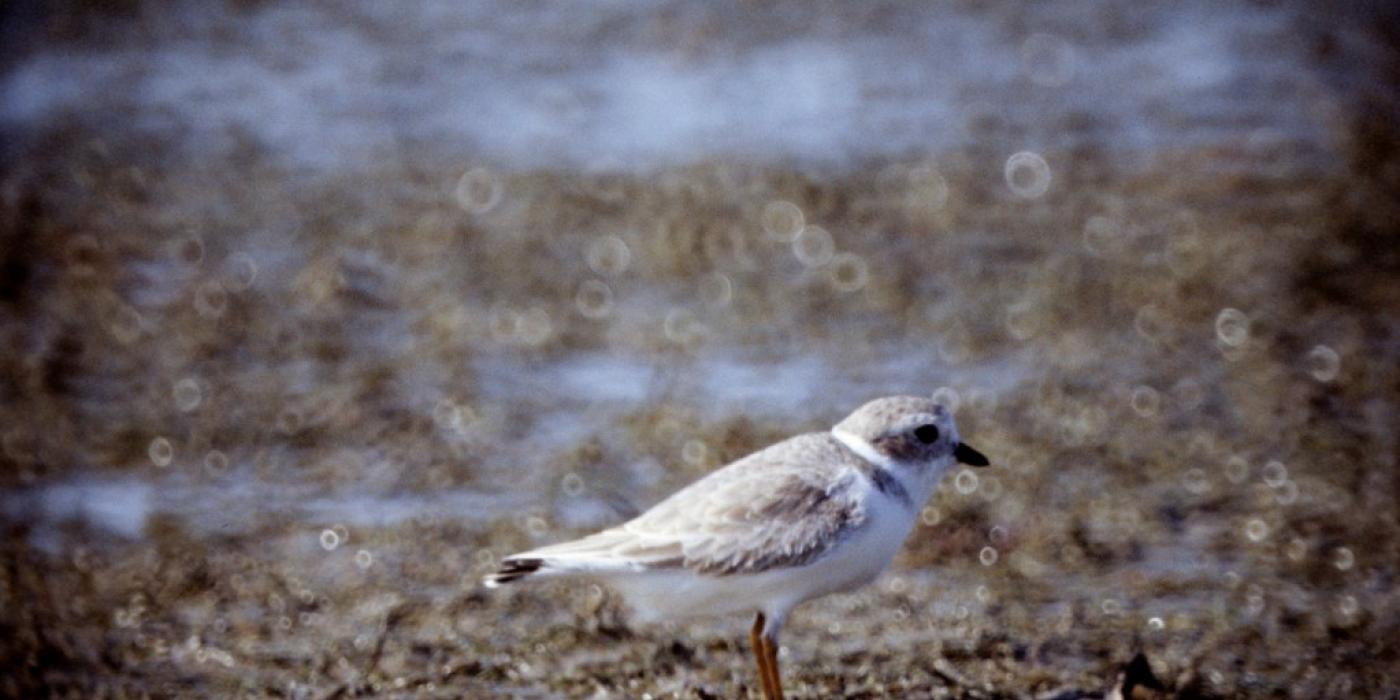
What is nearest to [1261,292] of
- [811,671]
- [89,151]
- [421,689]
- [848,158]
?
[848,158]

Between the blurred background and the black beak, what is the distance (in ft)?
2.29

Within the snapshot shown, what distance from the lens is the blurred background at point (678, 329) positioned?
21.8 feet

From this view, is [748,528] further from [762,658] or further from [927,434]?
[927,434]

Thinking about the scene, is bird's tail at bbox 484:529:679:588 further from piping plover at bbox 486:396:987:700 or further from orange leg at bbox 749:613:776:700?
orange leg at bbox 749:613:776:700

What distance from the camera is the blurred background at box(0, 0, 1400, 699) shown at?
A: 6.66m

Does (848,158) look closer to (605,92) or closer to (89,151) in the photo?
(605,92)

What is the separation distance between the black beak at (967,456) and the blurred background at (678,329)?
70cm

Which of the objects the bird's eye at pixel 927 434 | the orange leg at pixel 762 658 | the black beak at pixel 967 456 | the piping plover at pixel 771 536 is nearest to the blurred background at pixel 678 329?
the orange leg at pixel 762 658

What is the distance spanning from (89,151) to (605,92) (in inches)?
149

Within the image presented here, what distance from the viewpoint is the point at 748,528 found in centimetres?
555

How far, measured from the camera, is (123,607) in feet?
23.1

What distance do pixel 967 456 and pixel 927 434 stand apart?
24 centimetres

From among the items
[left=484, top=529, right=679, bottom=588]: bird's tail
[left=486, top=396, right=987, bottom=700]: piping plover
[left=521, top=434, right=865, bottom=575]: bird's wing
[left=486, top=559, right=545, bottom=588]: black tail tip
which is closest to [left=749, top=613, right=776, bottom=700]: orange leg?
[left=486, top=396, right=987, bottom=700]: piping plover

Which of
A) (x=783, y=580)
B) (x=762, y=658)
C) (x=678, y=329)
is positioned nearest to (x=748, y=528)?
(x=783, y=580)
